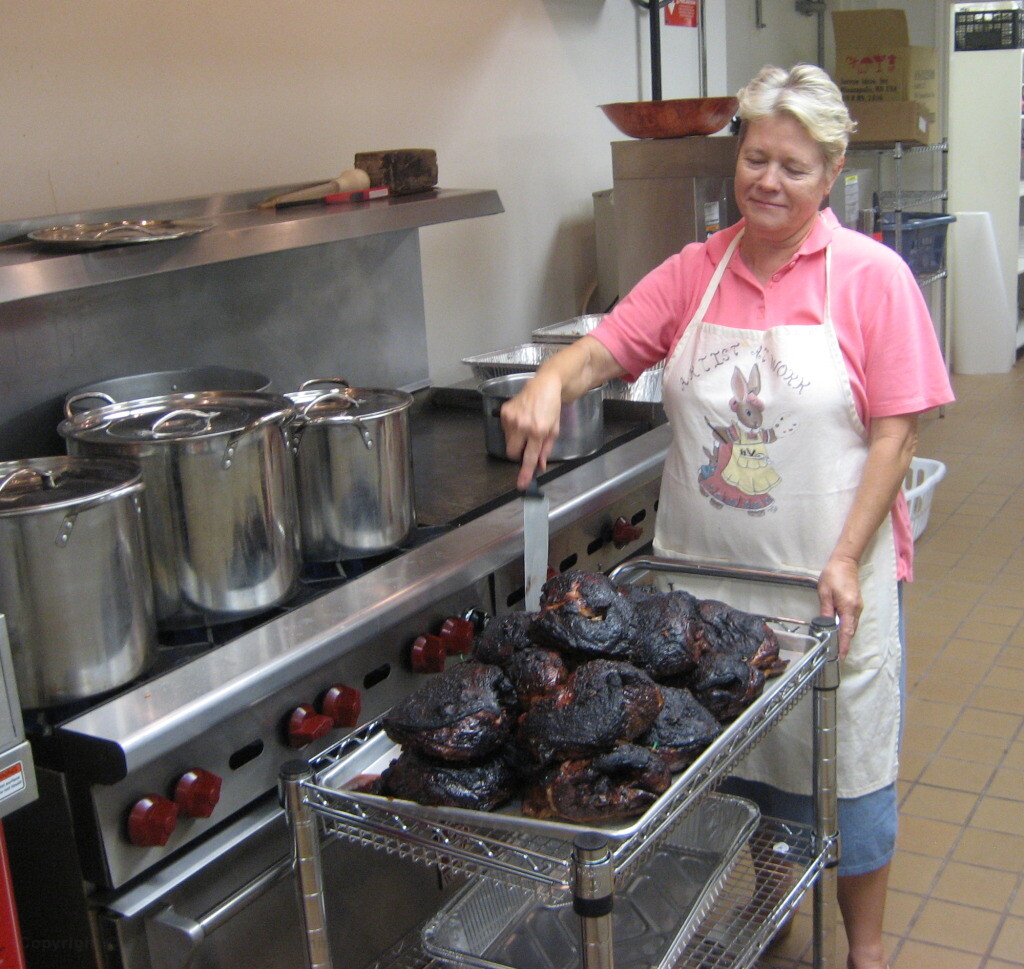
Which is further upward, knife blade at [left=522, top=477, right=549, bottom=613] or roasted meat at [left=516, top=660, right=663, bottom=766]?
knife blade at [left=522, top=477, right=549, bottom=613]

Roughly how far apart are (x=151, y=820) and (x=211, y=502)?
408 millimetres

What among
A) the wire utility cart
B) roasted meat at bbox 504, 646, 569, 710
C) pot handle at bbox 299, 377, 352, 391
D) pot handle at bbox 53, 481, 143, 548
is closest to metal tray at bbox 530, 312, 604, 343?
pot handle at bbox 299, 377, 352, 391

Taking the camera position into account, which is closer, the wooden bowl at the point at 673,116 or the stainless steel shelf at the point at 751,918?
the stainless steel shelf at the point at 751,918

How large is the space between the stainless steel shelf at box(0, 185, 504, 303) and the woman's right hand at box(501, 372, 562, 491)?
0.51m

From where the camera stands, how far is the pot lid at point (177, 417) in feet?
5.12

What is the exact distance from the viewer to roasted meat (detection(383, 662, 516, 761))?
130 cm

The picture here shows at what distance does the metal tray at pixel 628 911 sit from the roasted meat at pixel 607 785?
37 cm

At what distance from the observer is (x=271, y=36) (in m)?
2.51

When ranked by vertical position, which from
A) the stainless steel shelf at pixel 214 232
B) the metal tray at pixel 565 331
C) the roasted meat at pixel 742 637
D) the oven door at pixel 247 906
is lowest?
the oven door at pixel 247 906

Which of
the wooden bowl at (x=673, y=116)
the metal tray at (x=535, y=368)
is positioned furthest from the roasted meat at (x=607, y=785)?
the wooden bowl at (x=673, y=116)

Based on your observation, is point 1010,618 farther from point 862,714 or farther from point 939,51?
point 939,51

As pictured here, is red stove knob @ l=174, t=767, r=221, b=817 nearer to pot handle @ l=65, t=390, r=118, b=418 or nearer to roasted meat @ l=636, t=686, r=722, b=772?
roasted meat @ l=636, t=686, r=722, b=772

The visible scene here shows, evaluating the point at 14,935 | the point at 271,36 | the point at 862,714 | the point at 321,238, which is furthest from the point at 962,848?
the point at 271,36

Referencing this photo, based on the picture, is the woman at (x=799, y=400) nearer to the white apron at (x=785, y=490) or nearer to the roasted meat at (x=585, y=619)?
the white apron at (x=785, y=490)
